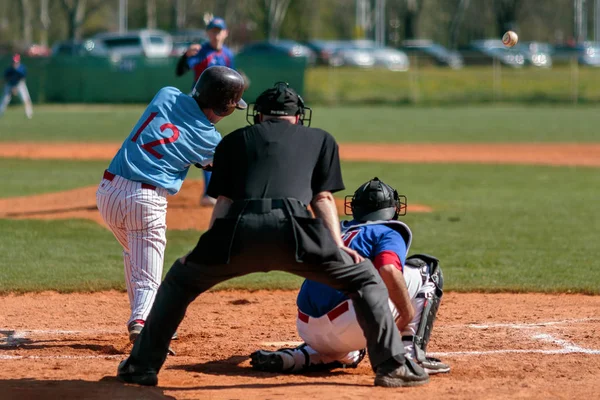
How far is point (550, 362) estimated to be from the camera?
19.0 ft

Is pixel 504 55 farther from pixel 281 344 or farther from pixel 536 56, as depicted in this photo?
pixel 281 344

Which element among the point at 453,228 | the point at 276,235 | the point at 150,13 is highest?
the point at 150,13

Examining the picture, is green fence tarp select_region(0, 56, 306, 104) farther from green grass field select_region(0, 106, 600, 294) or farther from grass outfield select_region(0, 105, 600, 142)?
green grass field select_region(0, 106, 600, 294)

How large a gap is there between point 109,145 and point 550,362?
61.6 feet

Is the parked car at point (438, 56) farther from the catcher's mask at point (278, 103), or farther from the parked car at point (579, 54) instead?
the catcher's mask at point (278, 103)

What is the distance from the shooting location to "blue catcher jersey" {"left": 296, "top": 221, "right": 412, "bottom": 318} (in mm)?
5172

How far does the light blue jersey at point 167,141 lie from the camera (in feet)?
18.8

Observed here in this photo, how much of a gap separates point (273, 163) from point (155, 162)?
133 centimetres

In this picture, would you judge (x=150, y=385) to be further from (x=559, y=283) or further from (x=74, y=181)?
(x=74, y=181)

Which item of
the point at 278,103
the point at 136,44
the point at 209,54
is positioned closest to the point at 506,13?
the point at 136,44

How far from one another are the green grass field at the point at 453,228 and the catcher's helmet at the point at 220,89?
3.31 meters

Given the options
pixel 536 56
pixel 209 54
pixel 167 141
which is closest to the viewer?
pixel 167 141

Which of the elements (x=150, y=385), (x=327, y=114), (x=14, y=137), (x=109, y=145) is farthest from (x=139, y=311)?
(x=327, y=114)

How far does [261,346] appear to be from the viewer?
20.8ft
